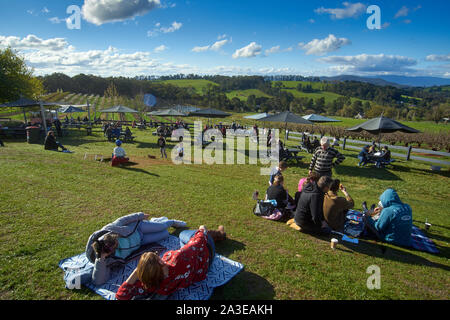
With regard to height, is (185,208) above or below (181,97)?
below

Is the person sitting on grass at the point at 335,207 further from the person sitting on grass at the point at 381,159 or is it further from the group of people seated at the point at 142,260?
the person sitting on grass at the point at 381,159

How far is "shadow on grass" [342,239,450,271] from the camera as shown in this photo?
431 centimetres

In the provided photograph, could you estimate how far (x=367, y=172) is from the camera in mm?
11727

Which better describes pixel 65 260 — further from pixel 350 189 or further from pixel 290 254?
pixel 350 189

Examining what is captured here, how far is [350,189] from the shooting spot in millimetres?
9117

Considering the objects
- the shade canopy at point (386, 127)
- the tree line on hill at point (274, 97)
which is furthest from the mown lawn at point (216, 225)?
the tree line on hill at point (274, 97)

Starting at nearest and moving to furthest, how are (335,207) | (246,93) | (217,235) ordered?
(217,235) < (335,207) < (246,93)

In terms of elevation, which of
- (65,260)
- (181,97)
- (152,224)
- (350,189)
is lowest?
(350,189)

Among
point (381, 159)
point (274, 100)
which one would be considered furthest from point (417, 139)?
point (274, 100)

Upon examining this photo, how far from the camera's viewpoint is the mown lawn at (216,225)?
11.6 ft

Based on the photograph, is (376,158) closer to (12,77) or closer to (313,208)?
(313,208)

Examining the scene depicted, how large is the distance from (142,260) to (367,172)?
12.3 metres
